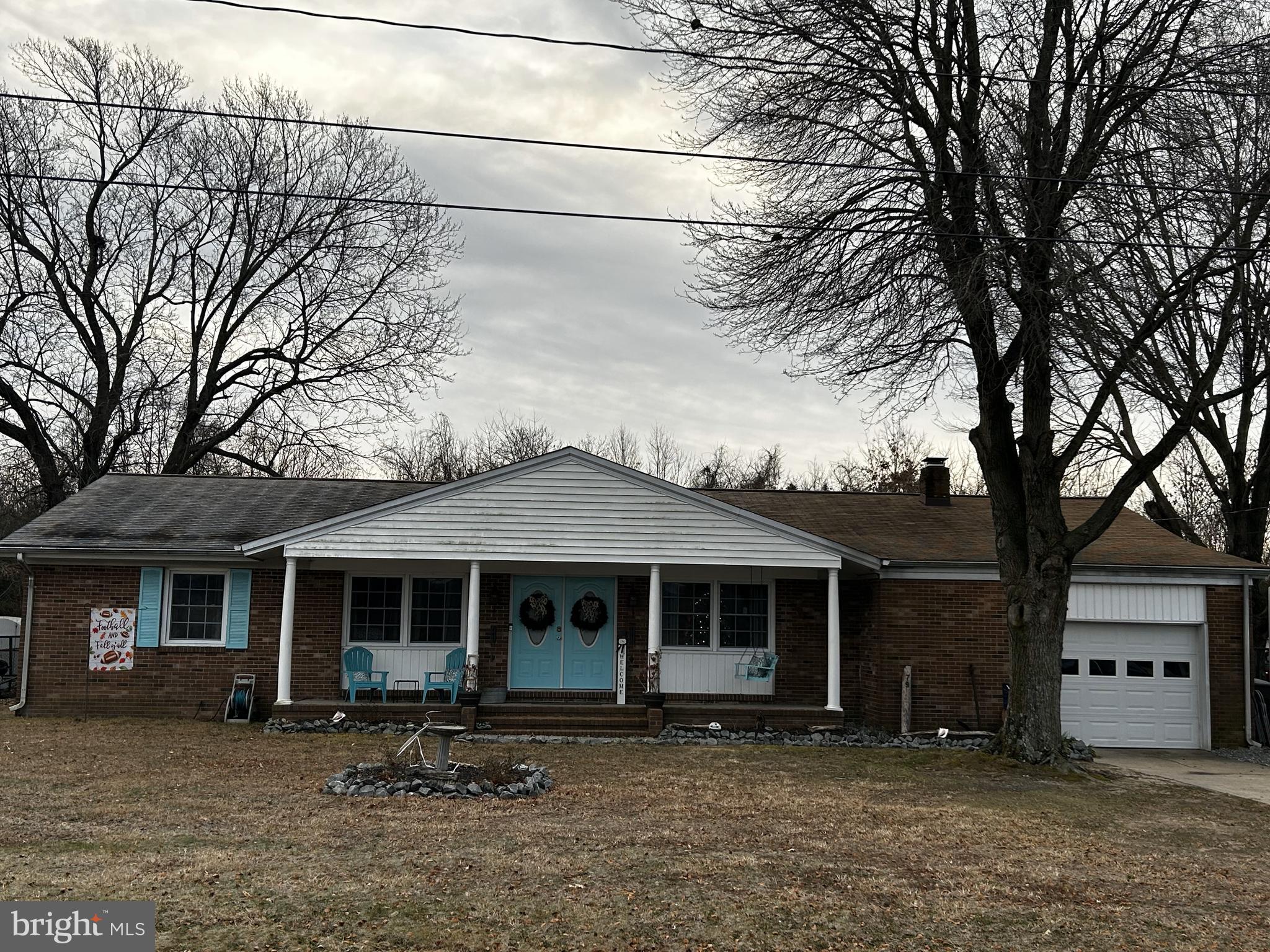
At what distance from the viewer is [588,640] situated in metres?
18.0

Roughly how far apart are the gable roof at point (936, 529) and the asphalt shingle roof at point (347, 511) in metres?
0.03

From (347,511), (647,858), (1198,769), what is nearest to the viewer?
(647,858)

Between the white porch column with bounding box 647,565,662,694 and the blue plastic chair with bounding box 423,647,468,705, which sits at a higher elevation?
the white porch column with bounding box 647,565,662,694

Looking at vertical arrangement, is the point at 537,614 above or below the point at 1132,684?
above

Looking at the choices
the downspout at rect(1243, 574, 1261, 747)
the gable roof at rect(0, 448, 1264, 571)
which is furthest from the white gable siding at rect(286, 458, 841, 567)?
the downspout at rect(1243, 574, 1261, 747)

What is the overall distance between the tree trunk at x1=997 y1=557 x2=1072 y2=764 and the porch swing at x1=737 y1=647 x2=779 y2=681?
14.1 feet

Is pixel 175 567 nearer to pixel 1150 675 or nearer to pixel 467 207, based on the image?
pixel 467 207

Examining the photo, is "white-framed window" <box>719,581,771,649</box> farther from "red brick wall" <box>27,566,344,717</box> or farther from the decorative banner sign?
the decorative banner sign

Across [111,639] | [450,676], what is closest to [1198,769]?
[450,676]

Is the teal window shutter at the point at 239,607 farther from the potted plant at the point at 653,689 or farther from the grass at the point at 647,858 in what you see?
the potted plant at the point at 653,689

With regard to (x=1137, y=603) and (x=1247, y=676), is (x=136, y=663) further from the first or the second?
(x=1247, y=676)

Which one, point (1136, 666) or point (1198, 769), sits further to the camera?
point (1136, 666)

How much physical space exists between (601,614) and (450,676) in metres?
2.62

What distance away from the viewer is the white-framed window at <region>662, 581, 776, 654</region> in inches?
717
